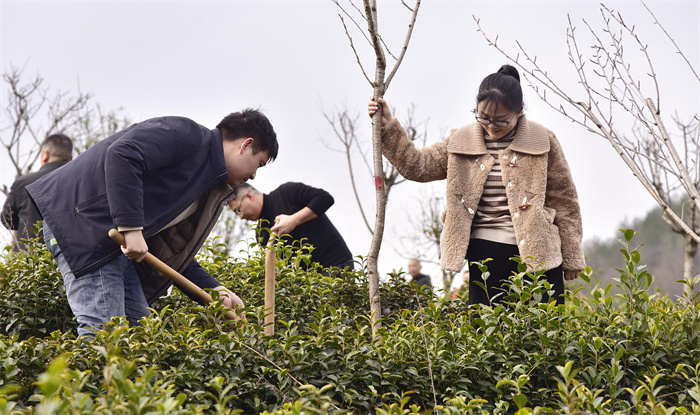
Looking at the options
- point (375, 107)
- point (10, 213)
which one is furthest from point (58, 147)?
point (375, 107)

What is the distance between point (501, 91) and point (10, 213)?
3.80 metres

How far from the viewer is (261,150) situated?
3.53m

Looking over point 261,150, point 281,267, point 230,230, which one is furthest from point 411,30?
point 230,230

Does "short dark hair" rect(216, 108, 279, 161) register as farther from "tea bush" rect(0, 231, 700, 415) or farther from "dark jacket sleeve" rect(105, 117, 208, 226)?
"tea bush" rect(0, 231, 700, 415)

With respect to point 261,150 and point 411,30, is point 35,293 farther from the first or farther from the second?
point 411,30

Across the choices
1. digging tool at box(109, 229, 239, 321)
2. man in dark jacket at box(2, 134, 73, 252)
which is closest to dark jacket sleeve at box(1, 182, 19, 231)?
man in dark jacket at box(2, 134, 73, 252)

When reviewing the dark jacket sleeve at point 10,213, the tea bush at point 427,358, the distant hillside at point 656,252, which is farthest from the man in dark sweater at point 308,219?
the distant hillside at point 656,252

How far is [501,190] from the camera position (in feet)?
12.9

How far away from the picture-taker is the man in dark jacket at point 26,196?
5.37 metres

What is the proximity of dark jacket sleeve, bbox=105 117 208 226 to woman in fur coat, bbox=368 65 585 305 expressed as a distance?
3.40 feet

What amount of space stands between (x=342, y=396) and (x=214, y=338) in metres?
0.58

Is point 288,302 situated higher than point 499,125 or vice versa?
point 499,125

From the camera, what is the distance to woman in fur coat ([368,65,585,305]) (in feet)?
12.5

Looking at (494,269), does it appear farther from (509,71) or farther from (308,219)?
(308,219)
